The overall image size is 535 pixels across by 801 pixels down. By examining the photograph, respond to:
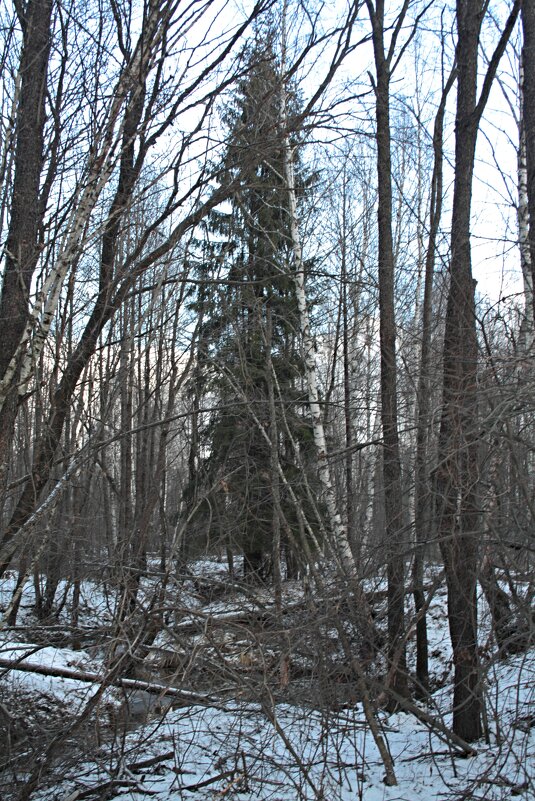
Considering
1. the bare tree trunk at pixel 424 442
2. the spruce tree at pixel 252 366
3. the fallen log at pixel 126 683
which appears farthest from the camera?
the spruce tree at pixel 252 366

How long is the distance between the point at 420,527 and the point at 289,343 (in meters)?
7.98

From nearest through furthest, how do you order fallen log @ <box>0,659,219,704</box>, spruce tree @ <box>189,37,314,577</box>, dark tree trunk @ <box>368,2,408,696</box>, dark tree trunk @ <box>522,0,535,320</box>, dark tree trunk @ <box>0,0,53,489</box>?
fallen log @ <box>0,659,219,704</box>
dark tree trunk @ <box>0,0,53,489</box>
dark tree trunk @ <box>368,2,408,696</box>
dark tree trunk @ <box>522,0,535,320</box>
spruce tree @ <box>189,37,314,577</box>

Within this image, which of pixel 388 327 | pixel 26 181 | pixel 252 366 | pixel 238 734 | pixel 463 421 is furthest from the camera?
pixel 252 366

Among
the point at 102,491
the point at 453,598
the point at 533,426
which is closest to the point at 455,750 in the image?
the point at 453,598

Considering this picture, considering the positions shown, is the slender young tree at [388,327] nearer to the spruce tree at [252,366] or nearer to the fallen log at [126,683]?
the spruce tree at [252,366]

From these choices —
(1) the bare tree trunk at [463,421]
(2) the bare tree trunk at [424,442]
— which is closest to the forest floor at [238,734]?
(1) the bare tree trunk at [463,421]

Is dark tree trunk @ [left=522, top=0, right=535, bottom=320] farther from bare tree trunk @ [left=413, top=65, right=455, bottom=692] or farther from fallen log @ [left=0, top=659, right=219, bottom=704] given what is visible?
fallen log @ [left=0, top=659, right=219, bottom=704]

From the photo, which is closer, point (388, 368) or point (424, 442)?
point (424, 442)

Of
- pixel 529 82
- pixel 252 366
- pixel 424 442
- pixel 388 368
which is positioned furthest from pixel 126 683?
pixel 529 82

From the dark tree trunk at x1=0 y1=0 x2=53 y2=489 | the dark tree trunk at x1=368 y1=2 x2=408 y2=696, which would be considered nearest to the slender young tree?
the dark tree trunk at x1=368 y1=2 x2=408 y2=696

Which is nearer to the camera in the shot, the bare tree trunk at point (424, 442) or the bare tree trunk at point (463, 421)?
the bare tree trunk at point (463, 421)

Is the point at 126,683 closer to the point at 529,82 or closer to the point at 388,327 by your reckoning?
the point at 388,327

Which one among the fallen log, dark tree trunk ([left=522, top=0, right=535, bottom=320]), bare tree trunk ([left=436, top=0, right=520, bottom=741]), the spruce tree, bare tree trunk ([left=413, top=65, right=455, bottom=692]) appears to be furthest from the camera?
the spruce tree

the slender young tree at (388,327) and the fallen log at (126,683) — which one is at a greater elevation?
the slender young tree at (388,327)
